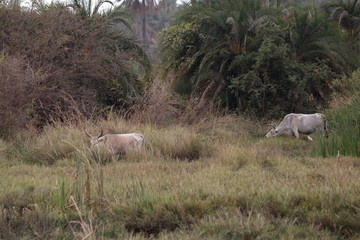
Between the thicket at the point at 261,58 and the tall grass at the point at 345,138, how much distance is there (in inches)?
291

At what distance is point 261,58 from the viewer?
56.5 ft

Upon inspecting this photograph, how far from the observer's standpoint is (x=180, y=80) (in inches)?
797

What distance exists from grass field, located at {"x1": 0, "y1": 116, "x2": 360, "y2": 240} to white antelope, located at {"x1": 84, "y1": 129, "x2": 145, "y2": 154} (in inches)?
23.5

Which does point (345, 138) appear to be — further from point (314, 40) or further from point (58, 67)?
point (314, 40)

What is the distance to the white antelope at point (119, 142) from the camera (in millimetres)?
10305

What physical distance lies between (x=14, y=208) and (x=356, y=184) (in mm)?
4108

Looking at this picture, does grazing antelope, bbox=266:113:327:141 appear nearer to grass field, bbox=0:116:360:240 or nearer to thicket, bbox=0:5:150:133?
grass field, bbox=0:116:360:240

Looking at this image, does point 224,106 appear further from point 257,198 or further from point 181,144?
point 257,198

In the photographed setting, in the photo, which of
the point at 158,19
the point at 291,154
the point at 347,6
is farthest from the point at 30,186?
the point at 158,19

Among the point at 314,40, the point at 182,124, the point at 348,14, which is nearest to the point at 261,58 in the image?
the point at 314,40

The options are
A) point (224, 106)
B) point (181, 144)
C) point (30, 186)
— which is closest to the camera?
point (30, 186)

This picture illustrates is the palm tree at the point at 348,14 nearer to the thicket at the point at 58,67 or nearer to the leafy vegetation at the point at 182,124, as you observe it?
the leafy vegetation at the point at 182,124

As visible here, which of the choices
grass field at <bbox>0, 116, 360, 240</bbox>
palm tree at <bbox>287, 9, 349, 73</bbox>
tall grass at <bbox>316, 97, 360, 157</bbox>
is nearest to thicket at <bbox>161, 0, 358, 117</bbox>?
palm tree at <bbox>287, 9, 349, 73</bbox>

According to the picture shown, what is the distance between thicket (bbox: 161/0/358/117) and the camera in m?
17.8
